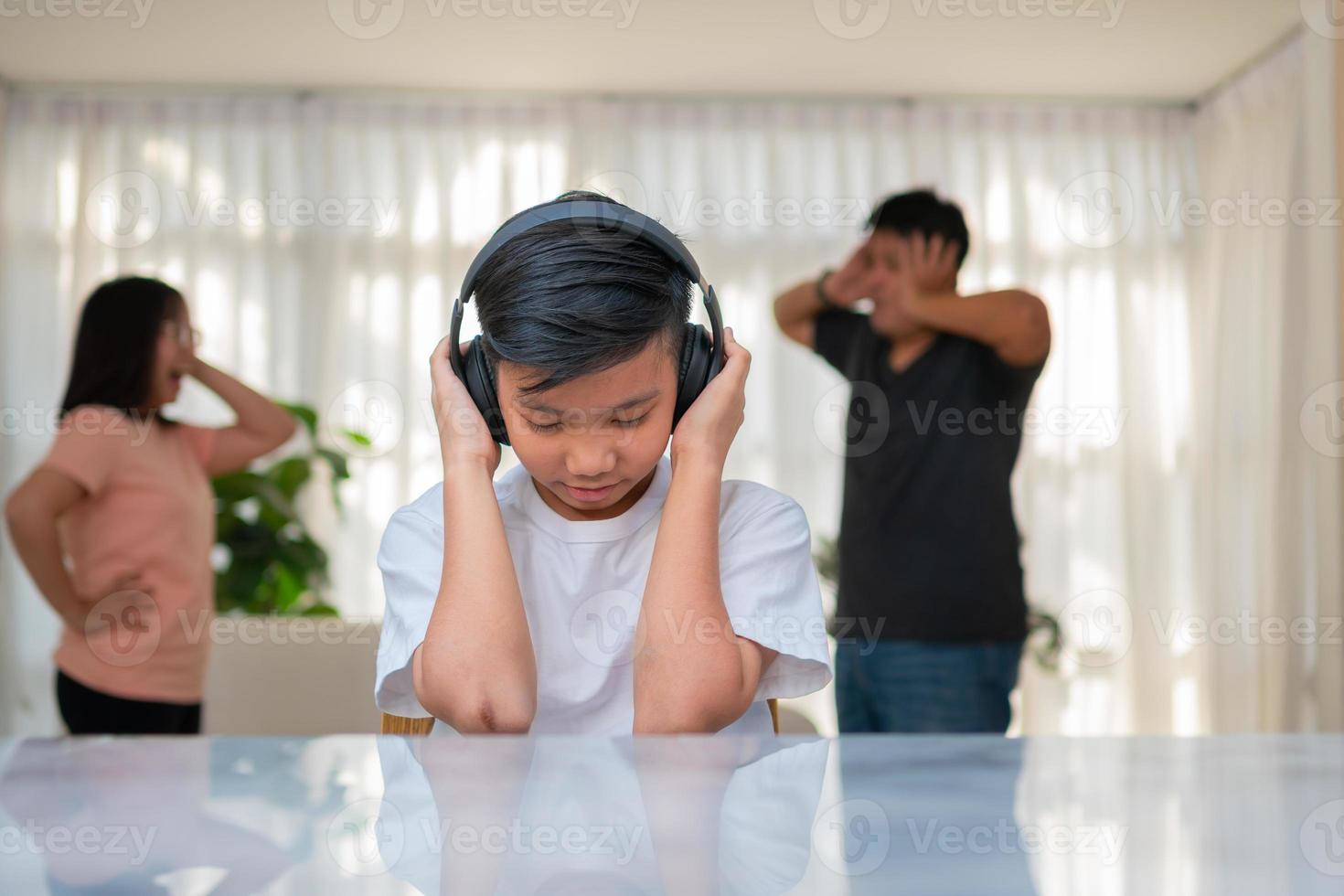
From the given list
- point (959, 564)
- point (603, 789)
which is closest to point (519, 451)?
point (603, 789)

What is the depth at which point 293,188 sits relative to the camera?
14.8 feet

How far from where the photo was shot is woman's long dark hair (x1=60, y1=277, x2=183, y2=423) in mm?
2102

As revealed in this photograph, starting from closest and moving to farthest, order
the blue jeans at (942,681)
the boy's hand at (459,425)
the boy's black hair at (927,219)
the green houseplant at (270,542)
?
the boy's hand at (459,425)
the blue jeans at (942,681)
the boy's black hair at (927,219)
the green houseplant at (270,542)

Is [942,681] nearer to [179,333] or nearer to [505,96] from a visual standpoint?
[179,333]

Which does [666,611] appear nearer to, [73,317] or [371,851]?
[371,851]

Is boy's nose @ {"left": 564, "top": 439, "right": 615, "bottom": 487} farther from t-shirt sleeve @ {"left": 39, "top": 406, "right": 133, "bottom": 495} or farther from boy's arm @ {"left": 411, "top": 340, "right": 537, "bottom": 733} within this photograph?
t-shirt sleeve @ {"left": 39, "top": 406, "right": 133, "bottom": 495}

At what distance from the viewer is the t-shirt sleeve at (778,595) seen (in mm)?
900

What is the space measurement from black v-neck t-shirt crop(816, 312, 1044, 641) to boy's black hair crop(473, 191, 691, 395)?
3.95ft

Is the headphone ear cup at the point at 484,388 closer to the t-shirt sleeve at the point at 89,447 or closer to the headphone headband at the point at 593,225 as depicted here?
the headphone headband at the point at 593,225

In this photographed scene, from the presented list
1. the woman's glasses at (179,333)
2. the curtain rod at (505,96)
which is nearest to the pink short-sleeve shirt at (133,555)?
the woman's glasses at (179,333)

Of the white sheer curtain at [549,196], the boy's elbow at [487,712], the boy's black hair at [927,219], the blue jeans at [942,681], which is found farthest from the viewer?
the white sheer curtain at [549,196]

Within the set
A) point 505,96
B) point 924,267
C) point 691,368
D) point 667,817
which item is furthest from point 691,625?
point 505,96

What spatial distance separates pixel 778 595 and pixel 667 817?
493 mm

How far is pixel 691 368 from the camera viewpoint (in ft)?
3.12
